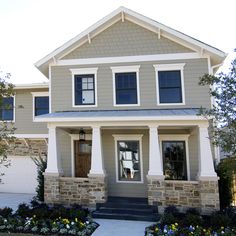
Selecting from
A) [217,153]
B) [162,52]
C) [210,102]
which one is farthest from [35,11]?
[217,153]

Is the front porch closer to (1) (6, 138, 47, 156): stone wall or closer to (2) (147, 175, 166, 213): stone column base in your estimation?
(2) (147, 175, 166, 213): stone column base

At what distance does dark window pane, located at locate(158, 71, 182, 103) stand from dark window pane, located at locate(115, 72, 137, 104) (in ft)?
4.01

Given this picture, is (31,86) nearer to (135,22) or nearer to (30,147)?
(30,147)

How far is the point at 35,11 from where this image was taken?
38.6ft

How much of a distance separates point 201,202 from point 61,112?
7286 millimetres

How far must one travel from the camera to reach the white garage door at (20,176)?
49.2 feet

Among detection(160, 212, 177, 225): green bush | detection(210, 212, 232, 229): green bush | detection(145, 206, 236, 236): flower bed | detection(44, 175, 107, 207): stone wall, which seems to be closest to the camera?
detection(145, 206, 236, 236): flower bed

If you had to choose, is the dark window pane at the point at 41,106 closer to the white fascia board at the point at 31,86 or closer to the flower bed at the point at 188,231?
the white fascia board at the point at 31,86

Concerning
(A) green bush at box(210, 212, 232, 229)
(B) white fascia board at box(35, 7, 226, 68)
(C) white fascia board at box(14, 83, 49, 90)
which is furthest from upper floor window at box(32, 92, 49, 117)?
(A) green bush at box(210, 212, 232, 229)

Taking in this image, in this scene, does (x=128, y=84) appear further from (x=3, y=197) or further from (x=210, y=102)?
(x=3, y=197)

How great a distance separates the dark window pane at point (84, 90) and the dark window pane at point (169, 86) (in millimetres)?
3294

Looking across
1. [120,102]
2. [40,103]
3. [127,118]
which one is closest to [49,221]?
[127,118]

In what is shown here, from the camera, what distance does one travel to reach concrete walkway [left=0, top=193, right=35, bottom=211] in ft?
39.9

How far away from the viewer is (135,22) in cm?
1216
